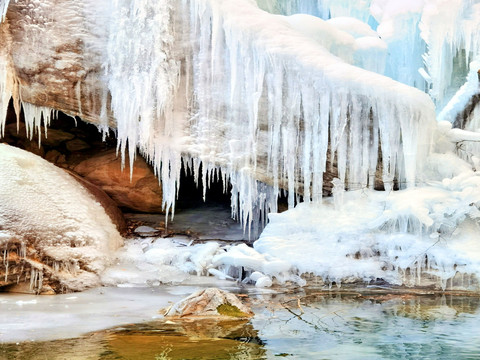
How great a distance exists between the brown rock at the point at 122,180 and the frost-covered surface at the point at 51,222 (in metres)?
1.34

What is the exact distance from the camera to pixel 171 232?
885 cm

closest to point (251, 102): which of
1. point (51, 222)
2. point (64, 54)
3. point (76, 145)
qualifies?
point (64, 54)

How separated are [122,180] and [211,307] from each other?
16.5 ft

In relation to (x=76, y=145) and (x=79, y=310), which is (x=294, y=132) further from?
(x=76, y=145)

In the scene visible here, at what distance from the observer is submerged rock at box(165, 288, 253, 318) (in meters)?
4.44

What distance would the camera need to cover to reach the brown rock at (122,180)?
29.8 ft

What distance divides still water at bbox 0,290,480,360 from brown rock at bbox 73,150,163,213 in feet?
15.2

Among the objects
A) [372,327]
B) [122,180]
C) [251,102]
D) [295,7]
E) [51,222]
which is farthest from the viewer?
[295,7]

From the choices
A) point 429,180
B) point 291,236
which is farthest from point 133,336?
point 429,180

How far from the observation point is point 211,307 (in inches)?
177

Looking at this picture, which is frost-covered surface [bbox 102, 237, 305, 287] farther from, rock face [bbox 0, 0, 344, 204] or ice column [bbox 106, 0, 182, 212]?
ice column [bbox 106, 0, 182, 212]

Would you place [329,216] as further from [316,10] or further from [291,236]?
[316,10]

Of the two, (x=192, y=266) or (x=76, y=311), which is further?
(x=192, y=266)

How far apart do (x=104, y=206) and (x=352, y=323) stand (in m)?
5.09
